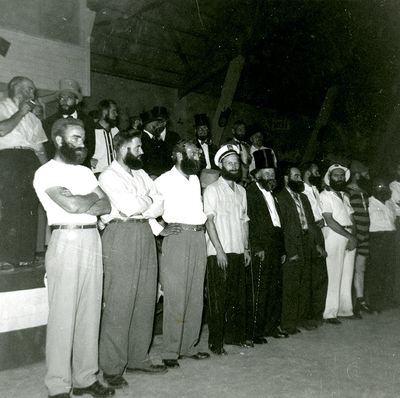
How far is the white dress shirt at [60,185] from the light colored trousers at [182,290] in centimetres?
114

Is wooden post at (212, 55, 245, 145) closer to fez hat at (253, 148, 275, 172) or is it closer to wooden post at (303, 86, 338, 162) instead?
wooden post at (303, 86, 338, 162)

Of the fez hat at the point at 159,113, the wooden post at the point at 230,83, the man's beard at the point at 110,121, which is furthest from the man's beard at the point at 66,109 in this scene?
the wooden post at the point at 230,83

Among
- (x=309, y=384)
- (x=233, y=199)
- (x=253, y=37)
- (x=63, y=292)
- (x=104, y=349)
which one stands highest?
(x=253, y=37)

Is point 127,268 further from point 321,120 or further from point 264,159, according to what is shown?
point 321,120

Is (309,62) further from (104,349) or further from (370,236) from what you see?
(104,349)

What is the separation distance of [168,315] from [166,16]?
8.30m

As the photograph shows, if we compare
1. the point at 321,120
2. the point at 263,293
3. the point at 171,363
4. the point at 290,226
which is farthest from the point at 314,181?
the point at 321,120

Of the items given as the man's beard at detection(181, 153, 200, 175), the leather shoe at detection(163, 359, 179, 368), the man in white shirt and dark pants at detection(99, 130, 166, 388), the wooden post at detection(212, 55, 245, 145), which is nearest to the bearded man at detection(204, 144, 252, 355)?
the man's beard at detection(181, 153, 200, 175)

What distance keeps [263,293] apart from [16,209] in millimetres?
2816

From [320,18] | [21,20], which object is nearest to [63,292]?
[21,20]

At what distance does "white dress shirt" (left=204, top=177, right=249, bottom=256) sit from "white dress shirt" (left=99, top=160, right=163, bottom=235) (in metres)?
0.91

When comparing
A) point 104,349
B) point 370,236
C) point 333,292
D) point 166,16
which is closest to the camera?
point 104,349

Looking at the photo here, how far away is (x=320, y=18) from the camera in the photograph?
13.2 metres

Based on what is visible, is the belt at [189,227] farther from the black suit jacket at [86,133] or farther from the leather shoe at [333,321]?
the leather shoe at [333,321]
